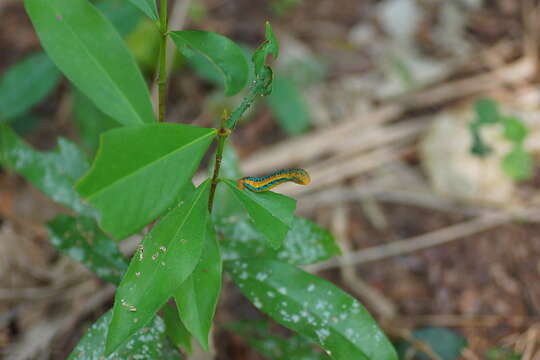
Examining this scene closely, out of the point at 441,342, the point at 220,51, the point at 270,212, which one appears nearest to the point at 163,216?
the point at 270,212

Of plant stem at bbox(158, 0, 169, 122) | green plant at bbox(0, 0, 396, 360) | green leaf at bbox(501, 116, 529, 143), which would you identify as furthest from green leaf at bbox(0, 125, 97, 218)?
green leaf at bbox(501, 116, 529, 143)

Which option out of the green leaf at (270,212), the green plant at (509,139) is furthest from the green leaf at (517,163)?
the green leaf at (270,212)

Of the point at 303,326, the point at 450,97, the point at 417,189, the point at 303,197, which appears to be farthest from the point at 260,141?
the point at 303,326

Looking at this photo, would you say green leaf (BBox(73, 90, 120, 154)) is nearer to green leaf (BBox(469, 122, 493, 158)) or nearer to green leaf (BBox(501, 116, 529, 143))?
green leaf (BBox(469, 122, 493, 158))

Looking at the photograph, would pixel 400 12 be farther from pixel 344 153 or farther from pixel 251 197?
pixel 251 197

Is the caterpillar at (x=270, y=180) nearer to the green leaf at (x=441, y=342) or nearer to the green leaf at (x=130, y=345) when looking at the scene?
the green leaf at (x=130, y=345)

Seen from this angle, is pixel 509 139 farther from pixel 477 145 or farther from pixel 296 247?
pixel 296 247
